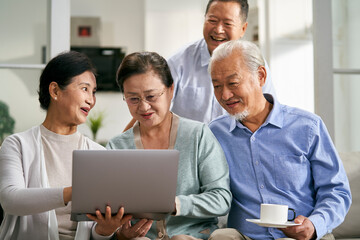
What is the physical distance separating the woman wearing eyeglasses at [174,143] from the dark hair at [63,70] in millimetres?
168

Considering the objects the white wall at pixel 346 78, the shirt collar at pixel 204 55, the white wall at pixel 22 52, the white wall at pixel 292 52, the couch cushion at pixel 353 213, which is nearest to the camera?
the couch cushion at pixel 353 213

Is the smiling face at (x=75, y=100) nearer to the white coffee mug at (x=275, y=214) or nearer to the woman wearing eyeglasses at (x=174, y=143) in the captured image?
the woman wearing eyeglasses at (x=174, y=143)

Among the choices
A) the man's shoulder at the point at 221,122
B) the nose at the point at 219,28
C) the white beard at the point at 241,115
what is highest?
the nose at the point at 219,28

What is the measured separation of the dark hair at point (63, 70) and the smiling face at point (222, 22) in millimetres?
866

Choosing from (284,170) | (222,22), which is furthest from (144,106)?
(222,22)

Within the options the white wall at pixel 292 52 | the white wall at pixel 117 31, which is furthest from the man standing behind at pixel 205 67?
the white wall at pixel 117 31

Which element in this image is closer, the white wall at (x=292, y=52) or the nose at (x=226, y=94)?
the nose at (x=226, y=94)

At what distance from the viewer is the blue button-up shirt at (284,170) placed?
77.5 inches

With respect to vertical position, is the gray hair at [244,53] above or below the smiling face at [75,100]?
above

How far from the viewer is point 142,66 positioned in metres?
1.93

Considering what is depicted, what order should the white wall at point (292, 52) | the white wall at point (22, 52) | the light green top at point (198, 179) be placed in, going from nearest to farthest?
the light green top at point (198, 179), the white wall at point (22, 52), the white wall at point (292, 52)

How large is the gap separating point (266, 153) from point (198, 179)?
0.31m

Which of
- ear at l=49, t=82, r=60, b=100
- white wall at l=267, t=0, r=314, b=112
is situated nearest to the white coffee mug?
ear at l=49, t=82, r=60, b=100

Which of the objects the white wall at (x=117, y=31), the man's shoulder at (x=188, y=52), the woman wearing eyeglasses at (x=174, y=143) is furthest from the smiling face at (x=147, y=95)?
the white wall at (x=117, y=31)
